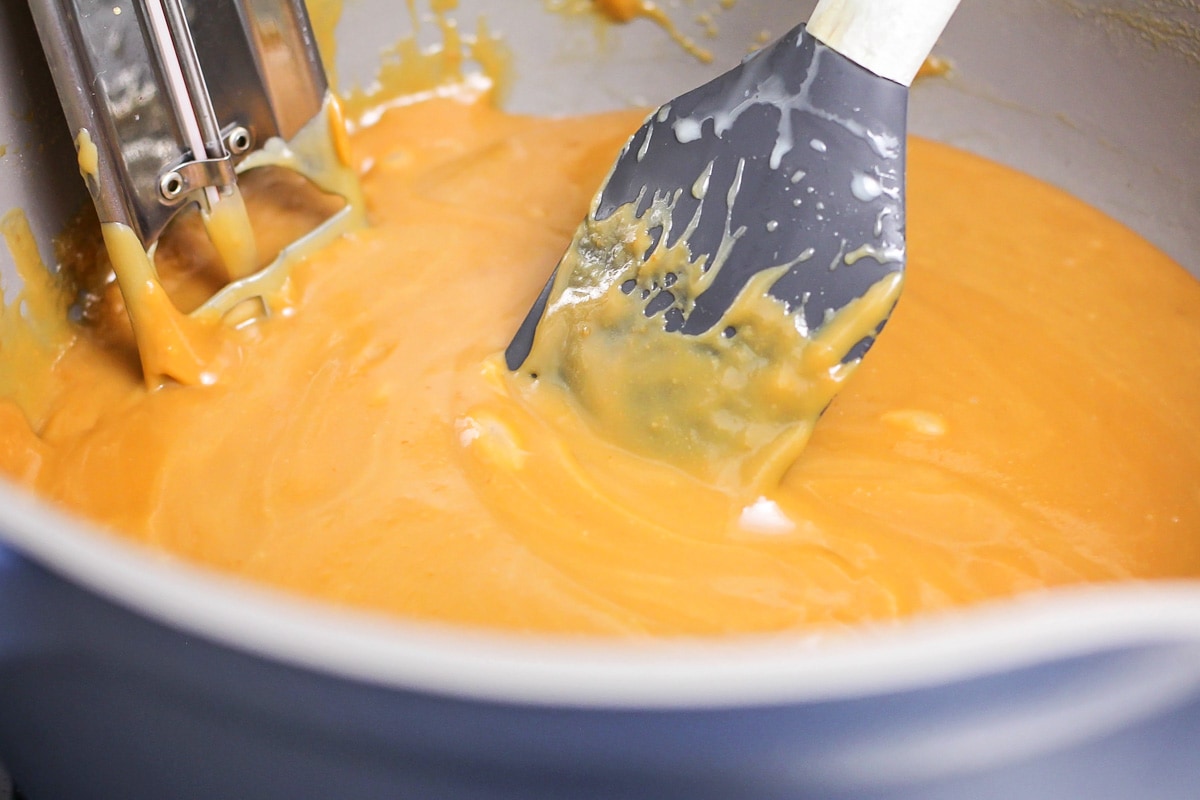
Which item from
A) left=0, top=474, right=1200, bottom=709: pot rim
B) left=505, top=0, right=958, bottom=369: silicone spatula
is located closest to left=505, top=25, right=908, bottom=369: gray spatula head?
left=505, top=0, right=958, bottom=369: silicone spatula

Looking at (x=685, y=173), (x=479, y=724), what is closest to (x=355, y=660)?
(x=479, y=724)

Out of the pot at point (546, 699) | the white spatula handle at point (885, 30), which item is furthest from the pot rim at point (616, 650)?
the white spatula handle at point (885, 30)

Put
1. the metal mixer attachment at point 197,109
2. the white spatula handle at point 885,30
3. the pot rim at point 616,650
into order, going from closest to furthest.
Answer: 1. the pot rim at point 616,650
2. the white spatula handle at point 885,30
3. the metal mixer attachment at point 197,109

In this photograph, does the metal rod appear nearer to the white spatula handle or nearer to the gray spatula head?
the gray spatula head

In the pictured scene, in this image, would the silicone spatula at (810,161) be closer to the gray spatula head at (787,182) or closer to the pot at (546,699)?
the gray spatula head at (787,182)

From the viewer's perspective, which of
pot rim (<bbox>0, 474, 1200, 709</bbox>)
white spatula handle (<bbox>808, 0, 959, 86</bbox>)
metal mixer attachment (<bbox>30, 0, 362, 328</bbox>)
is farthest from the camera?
metal mixer attachment (<bbox>30, 0, 362, 328</bbox>)

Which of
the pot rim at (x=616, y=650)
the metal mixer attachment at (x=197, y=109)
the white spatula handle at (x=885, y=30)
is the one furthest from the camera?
the metal mixer attachment at (x=197, y=109)

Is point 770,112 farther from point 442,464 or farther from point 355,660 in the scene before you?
point 355,660
